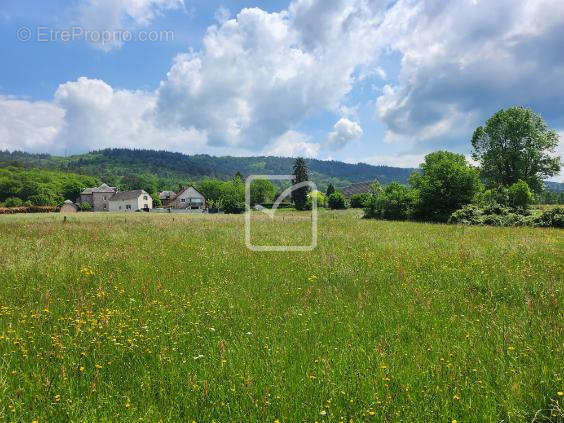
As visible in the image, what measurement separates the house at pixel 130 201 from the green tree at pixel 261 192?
3574 cm

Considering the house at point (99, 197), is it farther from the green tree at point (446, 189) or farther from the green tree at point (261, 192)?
the green tree at point (446, 189)

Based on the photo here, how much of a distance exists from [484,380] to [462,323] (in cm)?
151

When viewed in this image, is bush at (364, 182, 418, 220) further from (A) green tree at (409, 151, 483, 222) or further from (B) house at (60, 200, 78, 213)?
(B) house at (60, 200, 78, 213)

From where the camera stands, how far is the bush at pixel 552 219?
21.5 metres

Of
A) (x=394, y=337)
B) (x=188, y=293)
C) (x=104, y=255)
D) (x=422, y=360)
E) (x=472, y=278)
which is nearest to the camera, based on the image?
(x=422, y=360)

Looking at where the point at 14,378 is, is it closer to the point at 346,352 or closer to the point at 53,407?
the point at 53,407

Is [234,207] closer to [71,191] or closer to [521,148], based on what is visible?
[521,148]

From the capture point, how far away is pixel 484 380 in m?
3.40

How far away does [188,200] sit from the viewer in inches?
4761

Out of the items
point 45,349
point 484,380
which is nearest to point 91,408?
point 45,349

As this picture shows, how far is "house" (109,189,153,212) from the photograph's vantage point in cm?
10231

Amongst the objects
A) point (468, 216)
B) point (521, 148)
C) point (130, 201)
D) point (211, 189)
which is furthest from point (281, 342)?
point (211, 189)

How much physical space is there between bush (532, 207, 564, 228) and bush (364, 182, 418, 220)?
11.5 meters

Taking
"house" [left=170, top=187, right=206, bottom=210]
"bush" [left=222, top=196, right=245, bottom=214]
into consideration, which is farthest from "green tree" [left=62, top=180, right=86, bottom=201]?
"bush" [left=222, top=196, right=245, bottom=214]
